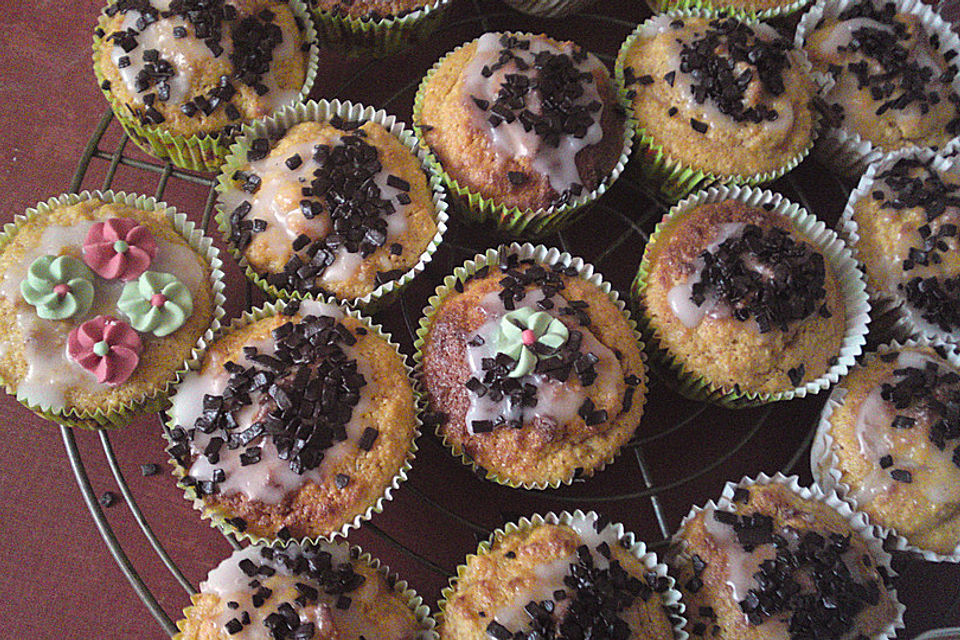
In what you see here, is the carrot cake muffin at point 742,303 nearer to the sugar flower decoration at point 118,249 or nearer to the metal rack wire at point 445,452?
the metal rack wire at point 445,452

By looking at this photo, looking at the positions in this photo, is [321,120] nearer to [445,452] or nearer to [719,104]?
[445,452]

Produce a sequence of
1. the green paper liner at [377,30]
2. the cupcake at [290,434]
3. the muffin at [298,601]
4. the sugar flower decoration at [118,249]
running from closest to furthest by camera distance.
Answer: the muffin at [298,601], the cupcake at [290,434], the sugar flower decoration at [118,249], the green paper liner at [377,30]

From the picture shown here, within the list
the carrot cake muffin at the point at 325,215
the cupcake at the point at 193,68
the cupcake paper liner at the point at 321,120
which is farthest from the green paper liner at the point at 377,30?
the carrot cake muffin at the point at 325,215

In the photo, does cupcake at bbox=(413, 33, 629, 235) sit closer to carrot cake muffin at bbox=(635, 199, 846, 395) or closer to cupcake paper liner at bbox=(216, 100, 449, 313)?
cupcake paper liner at bbox=(216, 100, 449, 313)

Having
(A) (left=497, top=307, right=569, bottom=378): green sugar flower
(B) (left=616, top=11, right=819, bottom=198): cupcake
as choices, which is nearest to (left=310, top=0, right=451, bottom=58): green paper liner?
(B) (left=616, top=11, right=819, bottom=198): cupcake

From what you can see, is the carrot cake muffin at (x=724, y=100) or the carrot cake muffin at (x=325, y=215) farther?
the carrot cake muffin at (x=724, y=100)

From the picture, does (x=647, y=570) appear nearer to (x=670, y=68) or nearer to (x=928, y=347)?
(x=928, y=347)
